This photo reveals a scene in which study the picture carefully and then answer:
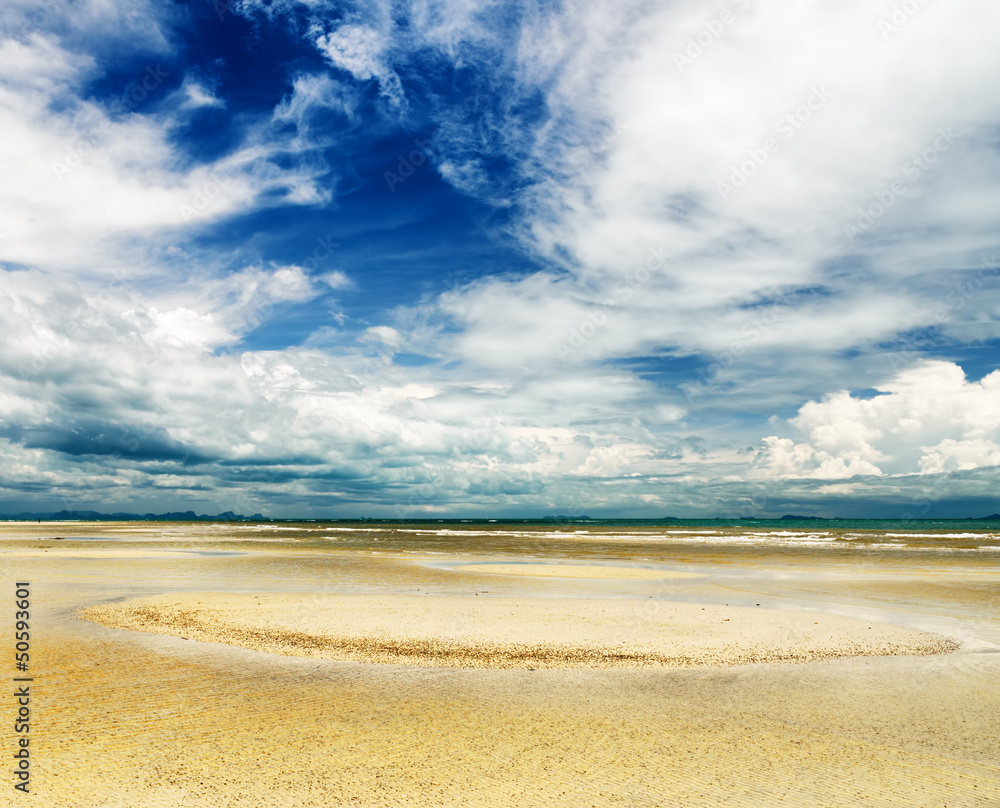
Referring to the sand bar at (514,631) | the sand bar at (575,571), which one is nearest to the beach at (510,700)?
the sand bar at (514,631)

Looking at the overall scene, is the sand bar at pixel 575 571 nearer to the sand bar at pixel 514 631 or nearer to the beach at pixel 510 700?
the beach at pixel 510 700

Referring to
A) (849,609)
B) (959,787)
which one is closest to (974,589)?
(849,609)

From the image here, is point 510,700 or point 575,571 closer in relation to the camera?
point 510,700

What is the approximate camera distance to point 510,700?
12.4m

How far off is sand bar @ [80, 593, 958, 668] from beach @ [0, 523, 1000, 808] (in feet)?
0.42

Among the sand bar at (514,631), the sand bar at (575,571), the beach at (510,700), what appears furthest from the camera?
the sand bar at (575,571)

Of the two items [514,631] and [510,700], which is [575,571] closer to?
[514,631]

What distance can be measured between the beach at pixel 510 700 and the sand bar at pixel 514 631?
0.13m

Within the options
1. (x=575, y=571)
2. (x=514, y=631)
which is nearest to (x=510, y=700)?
(x=514, y=631)

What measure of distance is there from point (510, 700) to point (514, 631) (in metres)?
7.16

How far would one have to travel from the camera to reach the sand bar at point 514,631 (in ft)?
53.6

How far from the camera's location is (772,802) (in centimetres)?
821

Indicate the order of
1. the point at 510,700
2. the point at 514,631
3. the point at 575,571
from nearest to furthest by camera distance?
the point at 510,700
the point at 514,631
the point at 575,571

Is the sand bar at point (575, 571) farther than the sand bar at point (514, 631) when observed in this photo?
Yes
